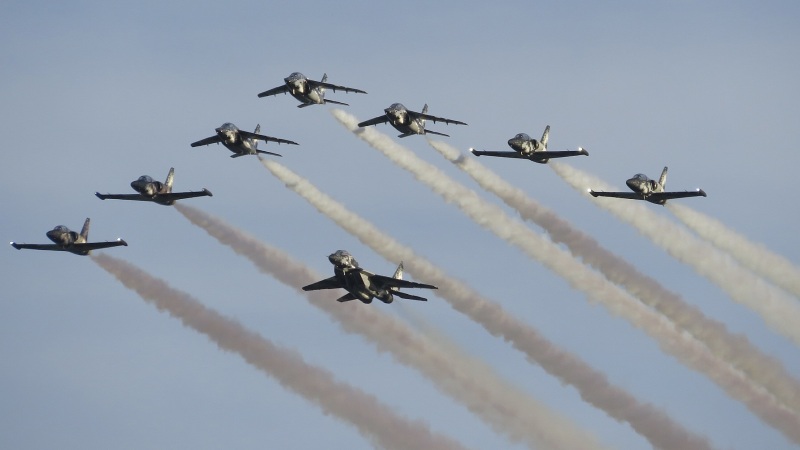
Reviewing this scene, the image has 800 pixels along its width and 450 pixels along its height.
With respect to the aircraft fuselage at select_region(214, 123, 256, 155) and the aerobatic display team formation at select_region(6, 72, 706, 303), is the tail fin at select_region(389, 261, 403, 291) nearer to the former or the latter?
the aerobatic display team formation at select_region(6, 72, 706, 303)

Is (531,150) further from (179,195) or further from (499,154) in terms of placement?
(179,195)

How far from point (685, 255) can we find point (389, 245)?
71.8 ft

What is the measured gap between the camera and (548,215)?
356ft

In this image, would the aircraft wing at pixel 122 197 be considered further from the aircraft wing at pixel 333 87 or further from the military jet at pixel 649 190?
the military jet at pixel 649 190

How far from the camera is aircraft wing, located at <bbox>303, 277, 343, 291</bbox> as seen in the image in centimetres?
10331

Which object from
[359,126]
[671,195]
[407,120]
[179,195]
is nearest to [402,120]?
[407,120]

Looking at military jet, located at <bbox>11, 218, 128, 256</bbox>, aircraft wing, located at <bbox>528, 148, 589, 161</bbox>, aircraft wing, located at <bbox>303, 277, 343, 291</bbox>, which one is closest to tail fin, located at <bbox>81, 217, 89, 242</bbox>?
military jet, located at <bbox>11, 218, 128, 256</bbox>

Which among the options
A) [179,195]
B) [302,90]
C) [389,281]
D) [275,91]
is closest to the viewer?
[389,281]

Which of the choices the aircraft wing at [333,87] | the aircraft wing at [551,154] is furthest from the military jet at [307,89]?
the aircraft wing at [551,154]

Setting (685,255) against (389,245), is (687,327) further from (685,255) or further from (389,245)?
(389,245)

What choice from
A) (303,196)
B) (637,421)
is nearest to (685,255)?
(637,421)

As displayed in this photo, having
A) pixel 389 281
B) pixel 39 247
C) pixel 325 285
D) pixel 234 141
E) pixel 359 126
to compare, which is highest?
pixel 359 126

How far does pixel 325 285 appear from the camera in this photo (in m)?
105

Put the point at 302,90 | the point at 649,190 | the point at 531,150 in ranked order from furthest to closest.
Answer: the point at 302,90 → the point at 531,150 → the point at 649,190
